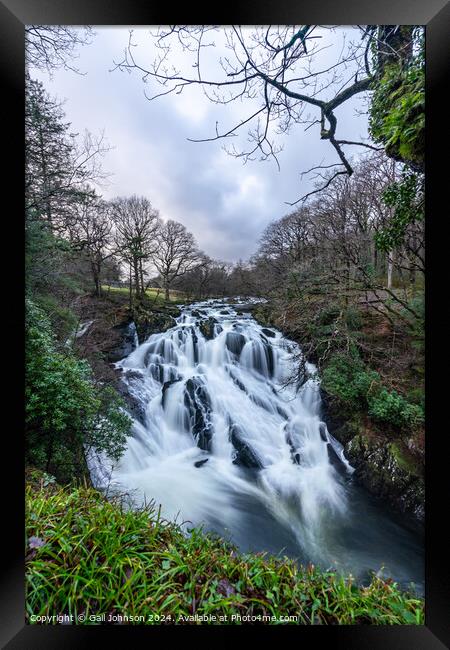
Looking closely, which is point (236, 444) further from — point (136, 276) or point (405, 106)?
Result: point (405, 106)

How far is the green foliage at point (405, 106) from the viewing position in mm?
1714

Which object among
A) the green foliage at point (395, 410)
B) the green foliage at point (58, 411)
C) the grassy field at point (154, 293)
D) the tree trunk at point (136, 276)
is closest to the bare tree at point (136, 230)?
the tree trunk at point (136, 276)

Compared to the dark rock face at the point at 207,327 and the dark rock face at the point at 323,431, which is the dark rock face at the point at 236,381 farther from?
the dark rock face at the point at 323,431

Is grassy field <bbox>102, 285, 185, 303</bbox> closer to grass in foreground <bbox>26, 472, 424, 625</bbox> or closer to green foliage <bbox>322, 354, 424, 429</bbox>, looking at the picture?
green foliage <bbox>322, 354, 424, 429</bbox>

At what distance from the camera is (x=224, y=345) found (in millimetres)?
5664

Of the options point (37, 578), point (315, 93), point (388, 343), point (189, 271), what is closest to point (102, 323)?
point (189, 271)

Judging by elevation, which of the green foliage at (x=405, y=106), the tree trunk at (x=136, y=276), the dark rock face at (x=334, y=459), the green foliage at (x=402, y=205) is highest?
the green foliage at (x=405, y=106)

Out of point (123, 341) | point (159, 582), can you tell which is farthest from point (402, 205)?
point (123, 341)

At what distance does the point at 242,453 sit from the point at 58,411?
3.07 m

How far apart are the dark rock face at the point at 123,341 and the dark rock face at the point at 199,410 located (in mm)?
1696

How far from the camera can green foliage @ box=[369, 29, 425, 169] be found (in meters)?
1.71

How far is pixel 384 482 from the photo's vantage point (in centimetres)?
345

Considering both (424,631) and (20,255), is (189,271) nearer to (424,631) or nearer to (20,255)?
(20,255)

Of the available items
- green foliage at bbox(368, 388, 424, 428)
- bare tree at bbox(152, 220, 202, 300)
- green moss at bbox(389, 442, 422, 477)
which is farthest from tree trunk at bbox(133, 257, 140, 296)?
green moss at bbox(389, 442, 422, 477)
